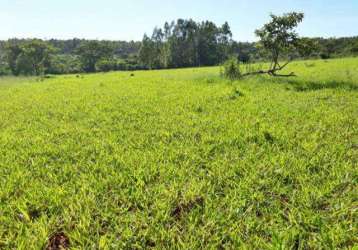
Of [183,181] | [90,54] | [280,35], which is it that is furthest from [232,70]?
[90,54]

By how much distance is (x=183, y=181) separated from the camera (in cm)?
354

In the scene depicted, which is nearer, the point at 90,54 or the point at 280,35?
the point at 280,35

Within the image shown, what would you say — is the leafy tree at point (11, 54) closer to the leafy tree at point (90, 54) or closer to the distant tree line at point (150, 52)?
the distant tree line at point (150, 52)

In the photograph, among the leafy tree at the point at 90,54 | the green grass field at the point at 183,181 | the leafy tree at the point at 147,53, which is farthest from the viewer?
the leafy tree at the point at 90,54

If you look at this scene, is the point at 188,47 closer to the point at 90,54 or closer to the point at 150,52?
the point at 150,52

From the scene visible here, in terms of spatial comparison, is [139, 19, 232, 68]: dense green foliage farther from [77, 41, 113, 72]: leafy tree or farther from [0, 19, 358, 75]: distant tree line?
[77, 41, 113, 72]: leafy tree

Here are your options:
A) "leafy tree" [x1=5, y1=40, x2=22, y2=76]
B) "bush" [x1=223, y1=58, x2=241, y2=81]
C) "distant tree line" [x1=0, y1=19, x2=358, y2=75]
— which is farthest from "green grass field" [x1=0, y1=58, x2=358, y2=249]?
"leafy tree" [x1=5, y1=40, x2=22, y2=76]

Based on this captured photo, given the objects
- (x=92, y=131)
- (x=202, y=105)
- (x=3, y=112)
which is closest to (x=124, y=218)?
(x=92, y=131)

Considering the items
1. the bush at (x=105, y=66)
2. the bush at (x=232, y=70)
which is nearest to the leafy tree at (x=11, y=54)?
the bush at (x=105, y=66)

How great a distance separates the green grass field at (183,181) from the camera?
8.49 ft

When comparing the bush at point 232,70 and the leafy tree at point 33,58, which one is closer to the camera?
the bush at point 232,70

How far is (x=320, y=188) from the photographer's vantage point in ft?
10.7

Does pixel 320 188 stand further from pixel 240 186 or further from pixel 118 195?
pixel 118 195

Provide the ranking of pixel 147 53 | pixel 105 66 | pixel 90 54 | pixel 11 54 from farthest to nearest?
1. pixel 90 54
2. pixel 147 53
3. pixel 11 54
4. pixel 105 66
